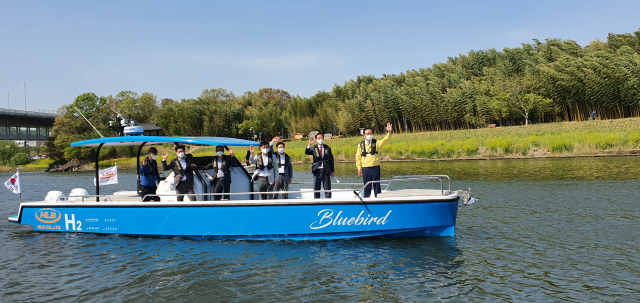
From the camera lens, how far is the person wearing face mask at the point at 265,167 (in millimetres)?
9586

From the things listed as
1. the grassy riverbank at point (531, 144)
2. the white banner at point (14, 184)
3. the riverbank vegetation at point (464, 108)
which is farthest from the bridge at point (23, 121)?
the white banner at point (14, 184)

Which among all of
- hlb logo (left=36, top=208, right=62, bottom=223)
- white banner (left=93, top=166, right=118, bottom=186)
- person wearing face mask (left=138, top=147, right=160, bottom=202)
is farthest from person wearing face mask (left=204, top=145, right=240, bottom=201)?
hlb logo (left=36, top=208, right=62, bottom=223)

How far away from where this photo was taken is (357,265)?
7730 mm

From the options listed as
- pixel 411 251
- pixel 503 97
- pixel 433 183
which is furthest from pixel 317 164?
pixel 503 97

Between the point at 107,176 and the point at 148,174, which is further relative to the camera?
the point at 107,176

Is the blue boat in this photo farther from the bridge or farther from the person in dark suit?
the bridge

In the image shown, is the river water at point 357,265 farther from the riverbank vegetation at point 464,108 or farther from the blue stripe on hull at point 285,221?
the riverbank vegetation at point 464,108

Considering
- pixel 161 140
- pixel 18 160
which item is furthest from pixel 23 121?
pixel 161 140

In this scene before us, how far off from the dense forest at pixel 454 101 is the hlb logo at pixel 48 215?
1580 inches

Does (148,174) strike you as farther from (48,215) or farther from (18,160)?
(18,160)

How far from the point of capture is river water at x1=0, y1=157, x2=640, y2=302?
21.2 feet

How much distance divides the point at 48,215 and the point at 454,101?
2059 inches

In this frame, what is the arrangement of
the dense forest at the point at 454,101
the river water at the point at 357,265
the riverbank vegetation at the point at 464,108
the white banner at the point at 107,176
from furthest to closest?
1. the dense forest at the point at 454,101
2. the riverbank vegetation at the point at 464,108
3. the white banner at the point at 107,176
4. the river water at the point at 357,265

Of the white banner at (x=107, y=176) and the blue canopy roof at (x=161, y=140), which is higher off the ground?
the blue canopy roof at (x=161, y=140)
